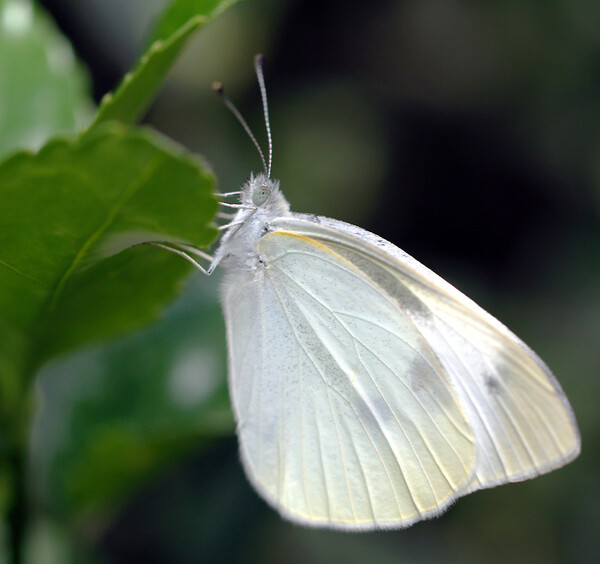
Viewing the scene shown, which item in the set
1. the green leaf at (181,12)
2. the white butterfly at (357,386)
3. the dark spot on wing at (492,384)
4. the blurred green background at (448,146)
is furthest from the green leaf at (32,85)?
the blurred green background at (448,146)

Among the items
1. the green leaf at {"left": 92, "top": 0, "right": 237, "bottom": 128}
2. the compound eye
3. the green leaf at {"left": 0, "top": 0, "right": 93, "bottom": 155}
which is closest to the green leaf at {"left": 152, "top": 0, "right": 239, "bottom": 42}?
the green leaf at {"left": 92, "top": 0, "right": 237, "bottom": 128}

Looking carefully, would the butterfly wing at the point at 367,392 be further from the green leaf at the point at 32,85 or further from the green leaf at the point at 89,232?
the green leaf at the point at 32,85

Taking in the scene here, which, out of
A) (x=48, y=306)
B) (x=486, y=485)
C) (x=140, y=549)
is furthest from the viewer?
(x=140, y=549)

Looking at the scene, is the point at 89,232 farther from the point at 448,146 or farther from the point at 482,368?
the point at 448,146

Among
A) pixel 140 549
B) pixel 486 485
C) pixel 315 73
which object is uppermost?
pixel 315 73

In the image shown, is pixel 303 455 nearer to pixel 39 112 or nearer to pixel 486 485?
pixel 486 485

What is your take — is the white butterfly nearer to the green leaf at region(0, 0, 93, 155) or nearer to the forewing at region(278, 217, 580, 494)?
the forewing at region(278, 217, 580, 494)

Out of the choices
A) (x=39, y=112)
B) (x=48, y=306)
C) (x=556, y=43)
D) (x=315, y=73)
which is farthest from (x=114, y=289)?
(x=556, y=43)

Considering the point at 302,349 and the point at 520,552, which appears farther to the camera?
the point at 520,552
